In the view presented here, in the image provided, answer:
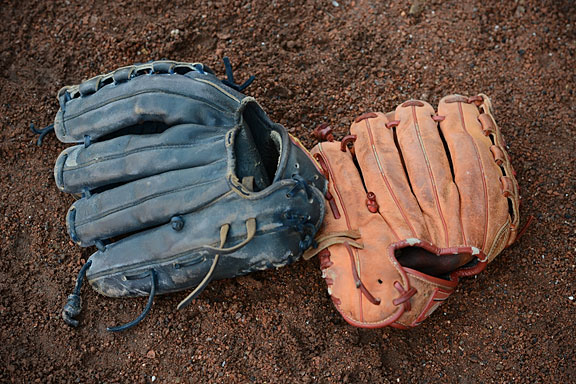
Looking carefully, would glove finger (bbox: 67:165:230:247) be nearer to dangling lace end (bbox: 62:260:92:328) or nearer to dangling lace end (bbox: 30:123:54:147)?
dangling lace end (bbox: 62:260:92:328)

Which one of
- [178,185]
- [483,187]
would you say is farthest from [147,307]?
[483,187]

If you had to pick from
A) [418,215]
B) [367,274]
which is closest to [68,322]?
[367,274]

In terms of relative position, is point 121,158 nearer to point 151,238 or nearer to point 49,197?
point 151,238

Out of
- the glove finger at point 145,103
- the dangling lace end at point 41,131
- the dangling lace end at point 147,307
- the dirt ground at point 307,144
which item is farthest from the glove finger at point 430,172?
the dangling lace end at point 41,131

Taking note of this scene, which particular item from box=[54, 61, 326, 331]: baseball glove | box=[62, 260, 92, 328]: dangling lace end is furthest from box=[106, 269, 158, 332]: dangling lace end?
box=[62, 260, 92, 328]: dangling lace end

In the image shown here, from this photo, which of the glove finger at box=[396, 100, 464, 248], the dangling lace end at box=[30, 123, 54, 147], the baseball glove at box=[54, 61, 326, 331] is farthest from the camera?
the dangling lace end at box=[30, 123, 54, 147]
